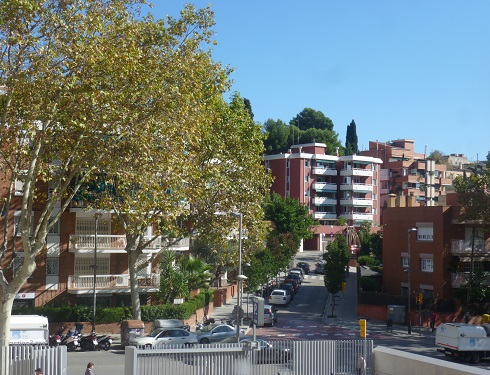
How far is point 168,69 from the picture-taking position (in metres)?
23.0

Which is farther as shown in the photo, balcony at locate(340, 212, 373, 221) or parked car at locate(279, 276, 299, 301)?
balcony at locate(340, 212, 373, 221)

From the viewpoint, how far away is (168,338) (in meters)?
34.2

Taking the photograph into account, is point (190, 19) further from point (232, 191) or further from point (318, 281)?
point (318, 281)

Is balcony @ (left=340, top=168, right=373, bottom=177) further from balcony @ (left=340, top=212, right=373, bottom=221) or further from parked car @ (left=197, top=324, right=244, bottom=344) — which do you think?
parked car @ (left=197, top=324, right=244, bottom=344)

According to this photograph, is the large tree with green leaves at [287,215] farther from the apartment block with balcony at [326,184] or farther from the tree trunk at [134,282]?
the tree trunk at [134,282]

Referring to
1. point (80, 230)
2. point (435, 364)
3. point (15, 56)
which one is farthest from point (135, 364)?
point (80, 230)

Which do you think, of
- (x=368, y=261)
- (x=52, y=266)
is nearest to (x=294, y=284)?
(x=368, y=261)

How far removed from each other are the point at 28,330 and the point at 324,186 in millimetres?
79273

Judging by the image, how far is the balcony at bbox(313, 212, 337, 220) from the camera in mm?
108500

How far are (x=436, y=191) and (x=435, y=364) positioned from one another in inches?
4227

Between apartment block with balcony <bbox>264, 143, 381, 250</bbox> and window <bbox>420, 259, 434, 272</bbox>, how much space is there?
53835 mm

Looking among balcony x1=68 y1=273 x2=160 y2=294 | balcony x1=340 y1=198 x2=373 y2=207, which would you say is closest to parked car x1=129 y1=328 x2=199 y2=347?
balcony x1=68 y1=273 x2=160 y2=294

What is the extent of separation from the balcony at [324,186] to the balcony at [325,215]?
12.9 feet

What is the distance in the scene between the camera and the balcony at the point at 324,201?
108125mm
